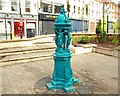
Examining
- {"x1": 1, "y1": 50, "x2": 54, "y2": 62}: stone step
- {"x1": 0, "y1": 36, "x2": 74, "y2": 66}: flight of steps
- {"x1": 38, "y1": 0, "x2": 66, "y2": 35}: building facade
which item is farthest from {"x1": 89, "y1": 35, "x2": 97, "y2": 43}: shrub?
{"x1": 38, "y1": 0, "x2": 66, "y2": 35}: building facade

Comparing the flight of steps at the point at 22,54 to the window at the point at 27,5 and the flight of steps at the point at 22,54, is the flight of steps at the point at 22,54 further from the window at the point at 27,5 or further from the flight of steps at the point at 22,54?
the window at the point at 27,5

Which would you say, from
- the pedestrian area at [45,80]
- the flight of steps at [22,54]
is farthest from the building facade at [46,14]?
the pedestrian area at [45,80]

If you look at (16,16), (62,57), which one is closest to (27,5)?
(16,16)

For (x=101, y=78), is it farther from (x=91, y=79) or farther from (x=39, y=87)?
(x=39, y=87)

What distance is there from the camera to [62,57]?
206 inches

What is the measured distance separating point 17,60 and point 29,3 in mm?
20821

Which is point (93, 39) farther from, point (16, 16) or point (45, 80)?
point (16, 16)

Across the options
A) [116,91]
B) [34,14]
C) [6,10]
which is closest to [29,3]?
[34,14]

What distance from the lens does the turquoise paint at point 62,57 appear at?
522 cm

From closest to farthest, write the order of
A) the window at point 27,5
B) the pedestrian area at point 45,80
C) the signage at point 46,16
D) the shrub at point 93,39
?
1. the pedestrian area at point 45,80
2. the shrub at point 93,39
3. the window at point 27,5
4. the signage at point 46,16

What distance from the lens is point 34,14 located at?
93.3 ft

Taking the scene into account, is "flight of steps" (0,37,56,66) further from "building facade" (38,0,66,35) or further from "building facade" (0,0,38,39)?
"building facade" (38,0,66,35)

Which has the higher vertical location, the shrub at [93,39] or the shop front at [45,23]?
the shop front at [45,23]

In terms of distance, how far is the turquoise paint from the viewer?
5.22 metres
